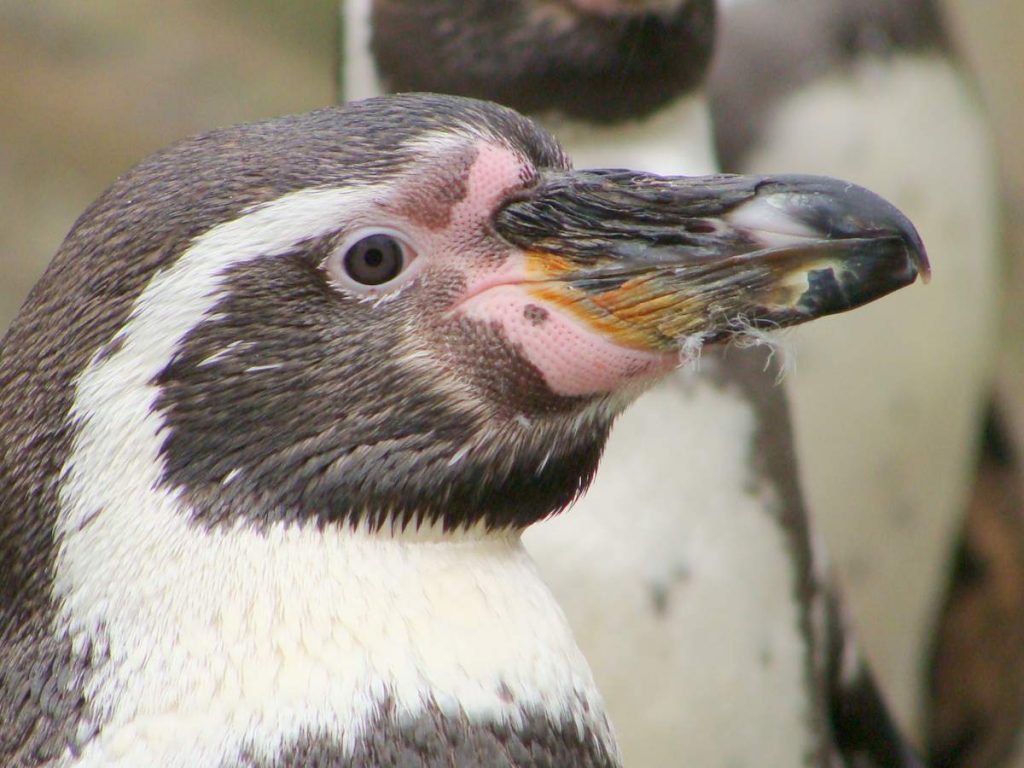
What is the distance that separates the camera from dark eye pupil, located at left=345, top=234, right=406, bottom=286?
1392 mm

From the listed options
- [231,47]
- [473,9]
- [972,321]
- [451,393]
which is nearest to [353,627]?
[451,393]

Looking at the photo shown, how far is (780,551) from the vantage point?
7.55ft

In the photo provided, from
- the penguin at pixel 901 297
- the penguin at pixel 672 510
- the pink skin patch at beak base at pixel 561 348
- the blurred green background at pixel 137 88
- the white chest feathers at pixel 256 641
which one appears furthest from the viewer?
the blurred green background at pixel 137 88

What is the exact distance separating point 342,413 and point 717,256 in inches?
13.2

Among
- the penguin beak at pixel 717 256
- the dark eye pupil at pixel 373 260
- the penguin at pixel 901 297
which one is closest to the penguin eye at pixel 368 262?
the dark eye pupil at pixel 373 260

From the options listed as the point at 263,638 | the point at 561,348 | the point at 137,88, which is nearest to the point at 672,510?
the point at 561,348

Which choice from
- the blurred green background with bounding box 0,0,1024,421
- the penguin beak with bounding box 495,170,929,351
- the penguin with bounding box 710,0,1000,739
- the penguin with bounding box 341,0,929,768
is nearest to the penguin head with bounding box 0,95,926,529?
the penguin beak with bounding box 495,170,929,351

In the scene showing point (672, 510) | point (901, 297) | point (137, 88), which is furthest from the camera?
point (137, 88)

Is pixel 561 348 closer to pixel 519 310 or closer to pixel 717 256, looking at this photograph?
pixel 519 310

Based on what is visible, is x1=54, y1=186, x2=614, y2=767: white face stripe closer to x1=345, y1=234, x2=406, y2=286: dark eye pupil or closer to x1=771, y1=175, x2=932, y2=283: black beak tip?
x1=345, y1=234, x2=406, y2=286: dark eye pupil

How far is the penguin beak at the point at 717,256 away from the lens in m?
1.39

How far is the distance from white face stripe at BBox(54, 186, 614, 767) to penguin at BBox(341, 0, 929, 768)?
770 mm

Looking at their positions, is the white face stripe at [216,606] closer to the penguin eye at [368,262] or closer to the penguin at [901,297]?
the penguin eye at [368,262]

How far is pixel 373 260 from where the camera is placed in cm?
140
